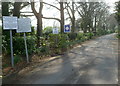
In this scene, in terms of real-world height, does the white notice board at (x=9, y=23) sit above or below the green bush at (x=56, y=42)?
above

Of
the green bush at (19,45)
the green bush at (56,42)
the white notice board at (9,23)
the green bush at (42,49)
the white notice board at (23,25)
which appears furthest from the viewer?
the green bush at (56,42)

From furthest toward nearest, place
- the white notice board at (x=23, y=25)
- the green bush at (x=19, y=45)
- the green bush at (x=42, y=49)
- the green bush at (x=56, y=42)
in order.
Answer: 1. the green bush at (x=56, y=42)
2. the green bush at (x=42, y=49)
3. the green bush at (x=19, y=45)
4. the white notice board at (x=23, y=25)

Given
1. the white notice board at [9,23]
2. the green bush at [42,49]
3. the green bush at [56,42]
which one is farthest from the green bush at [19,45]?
the green bush at [56,42]

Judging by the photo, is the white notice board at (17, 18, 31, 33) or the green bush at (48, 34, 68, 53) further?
the green bush at (48, 34, 68, 53)

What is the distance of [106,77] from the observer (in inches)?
274

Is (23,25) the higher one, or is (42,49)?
(23,25)

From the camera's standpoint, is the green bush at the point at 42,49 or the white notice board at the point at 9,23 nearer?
the white notice board at the point at 9,23

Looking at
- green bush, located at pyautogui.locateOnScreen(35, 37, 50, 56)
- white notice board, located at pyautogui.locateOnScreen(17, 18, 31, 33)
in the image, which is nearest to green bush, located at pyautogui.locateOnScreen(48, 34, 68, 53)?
green bush, located at pyautogui.locateOnScreen(35, 37, 50, 56)

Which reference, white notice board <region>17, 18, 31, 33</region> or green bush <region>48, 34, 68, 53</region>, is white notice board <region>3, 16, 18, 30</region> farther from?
green bush <region>48, 34, 68, 53</region>

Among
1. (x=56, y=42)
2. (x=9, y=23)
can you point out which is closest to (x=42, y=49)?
(x=56, y=42)

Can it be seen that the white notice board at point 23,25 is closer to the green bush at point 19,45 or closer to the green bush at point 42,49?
the green bush at point 19,45

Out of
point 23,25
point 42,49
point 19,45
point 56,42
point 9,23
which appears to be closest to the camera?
point 9,23

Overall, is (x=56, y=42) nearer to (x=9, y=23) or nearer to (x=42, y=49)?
(x=42, y=49)

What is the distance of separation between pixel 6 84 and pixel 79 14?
3371 centimetres
